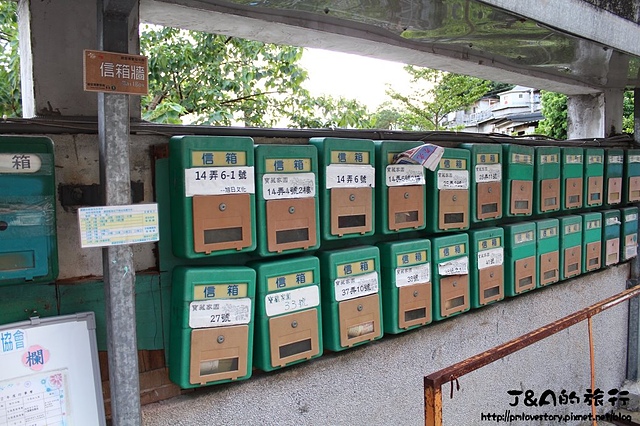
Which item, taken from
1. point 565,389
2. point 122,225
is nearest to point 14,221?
point 122,225

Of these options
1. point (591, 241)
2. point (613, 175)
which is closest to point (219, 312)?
point (591, 241)

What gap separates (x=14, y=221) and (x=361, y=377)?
5.95 ft

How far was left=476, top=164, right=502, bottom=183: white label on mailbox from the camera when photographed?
10.3ft

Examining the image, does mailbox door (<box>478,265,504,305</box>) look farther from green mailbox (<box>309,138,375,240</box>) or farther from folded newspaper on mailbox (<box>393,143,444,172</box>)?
green mailbox (<box>309,138,375,240</box>)

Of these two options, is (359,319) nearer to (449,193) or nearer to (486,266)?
(449,193)

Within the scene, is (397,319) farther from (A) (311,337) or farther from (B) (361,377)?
(A) (311,337)

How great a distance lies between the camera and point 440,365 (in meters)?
3.09

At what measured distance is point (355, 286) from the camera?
2539mm

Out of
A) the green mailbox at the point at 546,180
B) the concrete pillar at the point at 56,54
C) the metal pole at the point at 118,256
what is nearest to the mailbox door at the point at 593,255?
the green mailbox at the point at 546,180

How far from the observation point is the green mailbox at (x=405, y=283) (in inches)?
106

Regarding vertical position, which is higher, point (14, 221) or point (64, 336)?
point (14, 221)

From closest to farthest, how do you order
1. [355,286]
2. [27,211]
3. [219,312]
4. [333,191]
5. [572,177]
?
[27,211]
[219,312]
[333,191]
[355,286]
[572,177]

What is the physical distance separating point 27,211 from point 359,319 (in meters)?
1.56

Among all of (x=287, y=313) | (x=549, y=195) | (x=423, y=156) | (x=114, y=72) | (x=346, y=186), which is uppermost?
(x=114, y=72)
